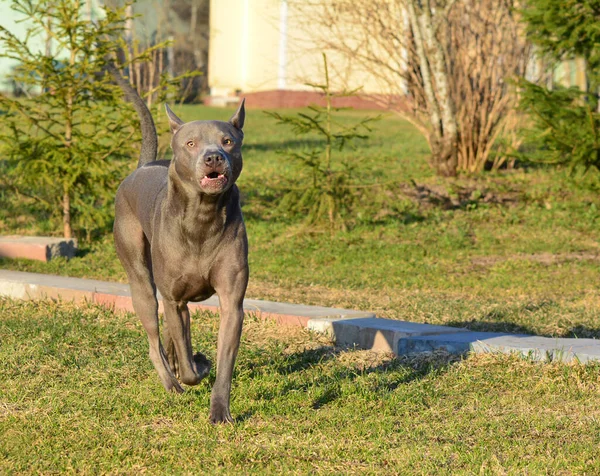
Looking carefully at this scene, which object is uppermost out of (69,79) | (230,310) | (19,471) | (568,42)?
(568,42)

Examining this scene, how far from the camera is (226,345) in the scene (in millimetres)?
4941

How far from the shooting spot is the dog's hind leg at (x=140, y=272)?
5.64 m

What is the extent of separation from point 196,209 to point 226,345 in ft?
2.33

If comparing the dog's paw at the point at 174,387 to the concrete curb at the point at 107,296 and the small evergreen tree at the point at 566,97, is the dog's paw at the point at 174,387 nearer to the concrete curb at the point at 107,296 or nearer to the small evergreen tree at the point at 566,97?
the concrete curb at the point at 107,296

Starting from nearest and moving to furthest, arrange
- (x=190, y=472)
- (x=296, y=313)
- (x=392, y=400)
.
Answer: (x=190, y=472)
(x=392, y=400)
(x=296, y=313)

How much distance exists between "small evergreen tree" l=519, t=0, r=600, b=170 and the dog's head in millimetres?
7165

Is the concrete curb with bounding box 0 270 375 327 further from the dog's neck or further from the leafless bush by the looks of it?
the leafless bush

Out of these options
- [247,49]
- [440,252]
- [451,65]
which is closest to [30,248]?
[440,252]

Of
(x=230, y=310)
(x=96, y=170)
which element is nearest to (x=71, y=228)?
(x=96, y=170)

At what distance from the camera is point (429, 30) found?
14242mm

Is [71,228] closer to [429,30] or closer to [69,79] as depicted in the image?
[69,79]

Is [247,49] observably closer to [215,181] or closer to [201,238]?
[201,238]

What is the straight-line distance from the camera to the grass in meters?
4.37

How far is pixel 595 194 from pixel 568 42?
261cm
